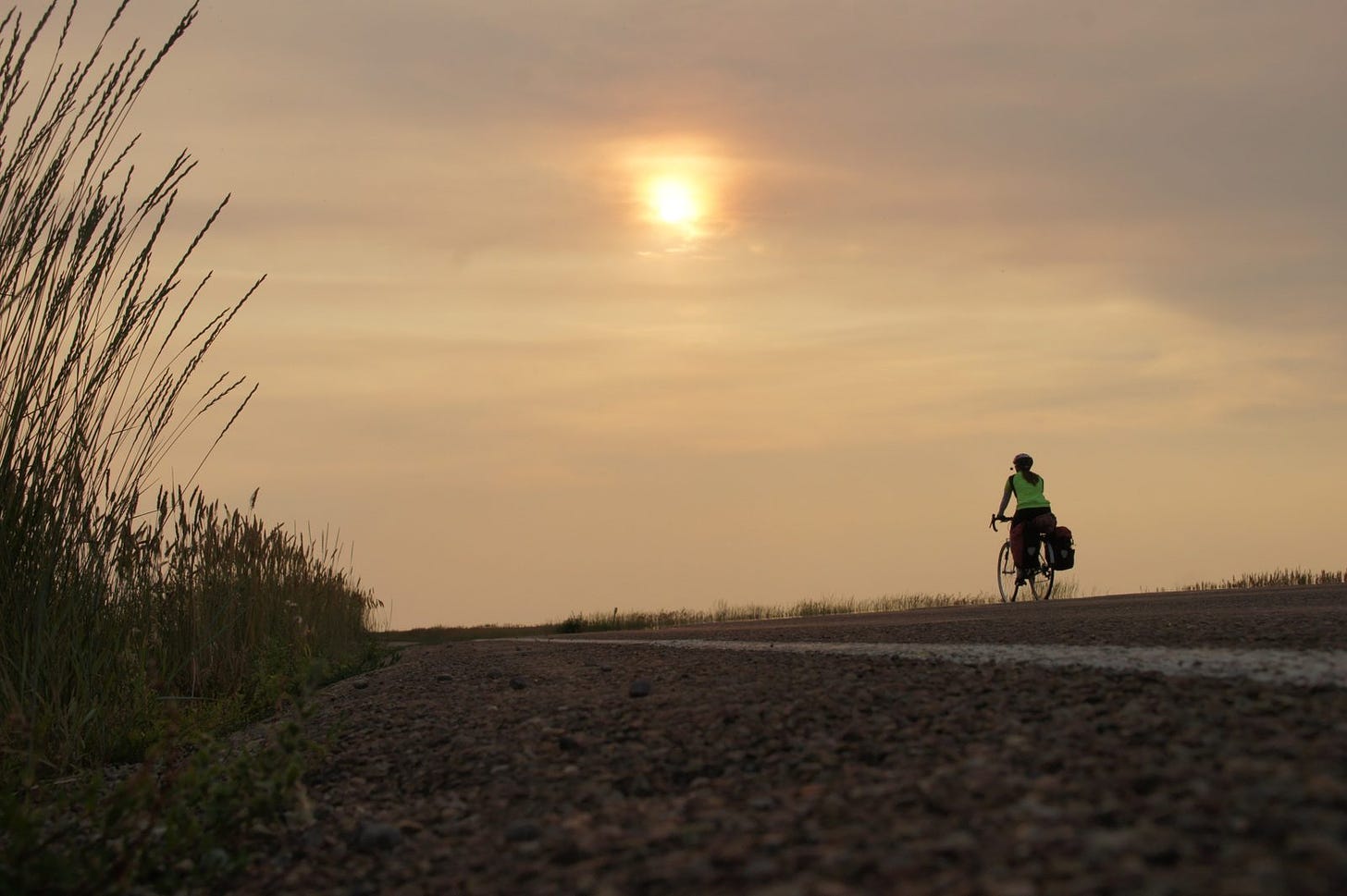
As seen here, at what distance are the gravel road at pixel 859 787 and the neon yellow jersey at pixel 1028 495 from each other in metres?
10.6

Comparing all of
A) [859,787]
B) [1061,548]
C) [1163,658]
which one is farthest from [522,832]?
[1061,548]

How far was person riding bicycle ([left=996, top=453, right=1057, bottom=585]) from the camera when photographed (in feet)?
51.0

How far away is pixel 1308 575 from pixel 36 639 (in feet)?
49.9

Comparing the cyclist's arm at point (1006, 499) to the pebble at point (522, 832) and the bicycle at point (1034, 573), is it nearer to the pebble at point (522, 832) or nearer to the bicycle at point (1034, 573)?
the bicycle at point (1034, 573)

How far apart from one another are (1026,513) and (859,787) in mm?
13470

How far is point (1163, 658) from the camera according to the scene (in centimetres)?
412

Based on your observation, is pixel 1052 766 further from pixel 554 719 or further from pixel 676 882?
pixel 554 719

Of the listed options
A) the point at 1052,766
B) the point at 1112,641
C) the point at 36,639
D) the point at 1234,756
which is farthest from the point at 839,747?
the point at 36,639

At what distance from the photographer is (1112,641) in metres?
5.09

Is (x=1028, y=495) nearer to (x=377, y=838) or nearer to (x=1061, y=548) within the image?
(x=1061, y=548)

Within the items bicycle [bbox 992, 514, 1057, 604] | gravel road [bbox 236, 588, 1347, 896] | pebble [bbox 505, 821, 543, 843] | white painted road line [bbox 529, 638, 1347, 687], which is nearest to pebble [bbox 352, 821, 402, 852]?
gravel road [bbox 236, 588, 1347, 896]

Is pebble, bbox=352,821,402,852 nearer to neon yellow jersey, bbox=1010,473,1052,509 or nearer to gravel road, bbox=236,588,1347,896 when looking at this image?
gravel road, bbox=236,588,1347,896

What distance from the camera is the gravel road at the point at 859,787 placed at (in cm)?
215

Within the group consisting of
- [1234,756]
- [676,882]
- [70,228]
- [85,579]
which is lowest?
[676,882]
